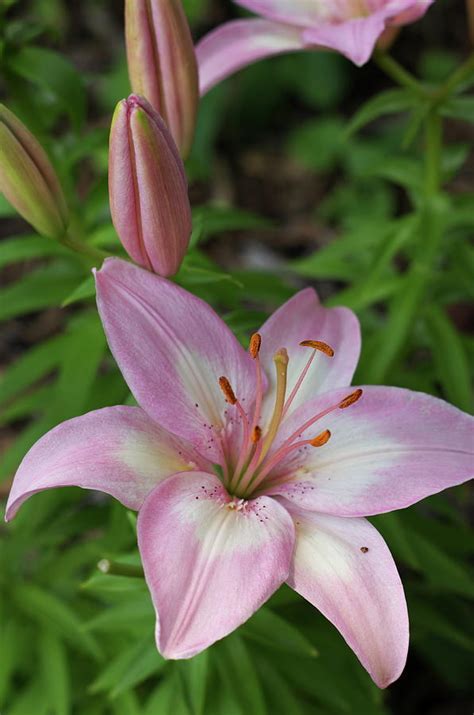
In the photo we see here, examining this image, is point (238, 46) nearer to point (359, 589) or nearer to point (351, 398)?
point (351, 398)

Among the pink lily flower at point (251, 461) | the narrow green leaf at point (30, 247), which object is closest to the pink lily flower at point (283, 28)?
the narrow green leaf at point (30, 247)

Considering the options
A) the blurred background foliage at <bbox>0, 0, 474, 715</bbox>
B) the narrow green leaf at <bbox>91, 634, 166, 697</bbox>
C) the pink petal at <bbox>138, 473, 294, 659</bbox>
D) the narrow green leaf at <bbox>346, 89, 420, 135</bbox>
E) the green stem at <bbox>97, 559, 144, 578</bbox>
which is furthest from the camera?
the narrow green leaf at <bbox>346, 89, 420, 135</bbox>

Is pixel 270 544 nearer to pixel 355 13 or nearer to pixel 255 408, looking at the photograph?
pixel 255 408

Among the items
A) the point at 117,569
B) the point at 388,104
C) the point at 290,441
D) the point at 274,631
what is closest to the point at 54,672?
the point at 274,631

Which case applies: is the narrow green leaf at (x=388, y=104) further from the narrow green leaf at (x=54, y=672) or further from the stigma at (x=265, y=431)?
the narrow green leaf at (x=54, y=672)

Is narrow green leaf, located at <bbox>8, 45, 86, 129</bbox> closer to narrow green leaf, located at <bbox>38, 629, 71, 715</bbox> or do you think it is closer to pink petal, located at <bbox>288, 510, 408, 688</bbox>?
pink petal, located at <bbox>288, 510, 408, 688</bbox>

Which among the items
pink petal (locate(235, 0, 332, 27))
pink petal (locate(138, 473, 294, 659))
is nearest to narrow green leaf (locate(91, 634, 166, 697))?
pink petal (locate(138, 473, 294, 659))
